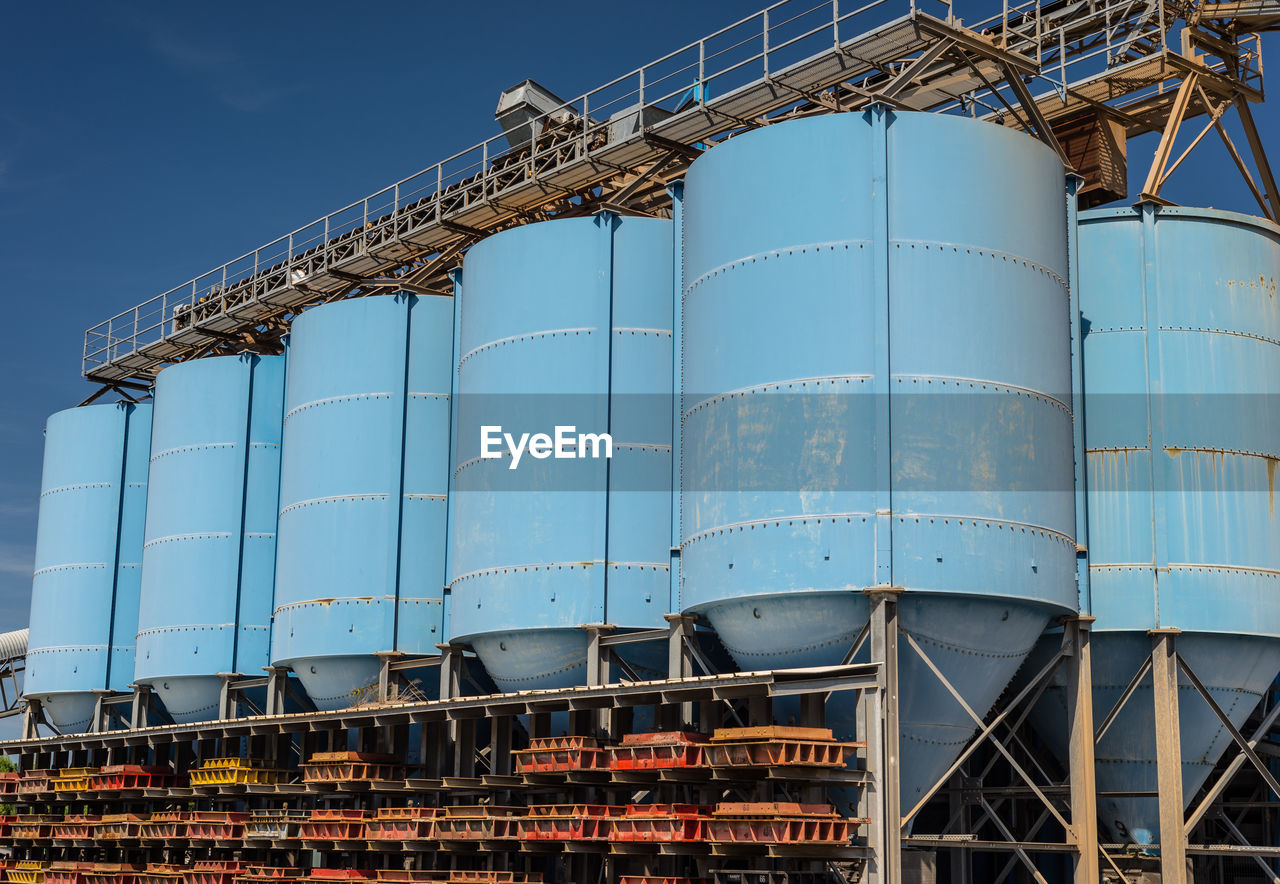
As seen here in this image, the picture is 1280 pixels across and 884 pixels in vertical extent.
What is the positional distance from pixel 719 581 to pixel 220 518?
2046 centimetres

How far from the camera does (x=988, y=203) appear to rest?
27141 millimetres

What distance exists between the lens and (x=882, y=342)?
26.0m

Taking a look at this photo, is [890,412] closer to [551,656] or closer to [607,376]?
[607,376]

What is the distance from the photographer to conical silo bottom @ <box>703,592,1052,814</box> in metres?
25.5

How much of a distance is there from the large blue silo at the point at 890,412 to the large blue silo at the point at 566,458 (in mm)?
3051

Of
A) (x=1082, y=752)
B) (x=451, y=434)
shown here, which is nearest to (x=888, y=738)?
(x=1082, y=752)

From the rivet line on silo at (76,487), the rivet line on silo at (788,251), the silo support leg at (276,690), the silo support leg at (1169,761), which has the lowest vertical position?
the silo support leg at (1169,761)

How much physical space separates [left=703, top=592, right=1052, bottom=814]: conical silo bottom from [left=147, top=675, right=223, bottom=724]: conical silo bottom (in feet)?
66.2

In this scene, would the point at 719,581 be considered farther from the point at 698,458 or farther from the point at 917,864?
the point at 917,864

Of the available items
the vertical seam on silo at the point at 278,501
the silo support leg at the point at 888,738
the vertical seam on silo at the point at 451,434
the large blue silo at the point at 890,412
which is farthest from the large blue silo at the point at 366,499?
the silo support leg at the point at 888,738

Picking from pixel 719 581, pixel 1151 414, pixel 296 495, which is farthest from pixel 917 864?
pixel 296 495

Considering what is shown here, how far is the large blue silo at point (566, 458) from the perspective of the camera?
101 ft

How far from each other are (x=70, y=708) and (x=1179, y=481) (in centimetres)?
3460

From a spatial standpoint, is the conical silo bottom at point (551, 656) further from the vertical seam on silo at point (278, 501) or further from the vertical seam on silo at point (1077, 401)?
the vertical seam on silo at point (278, 501)
